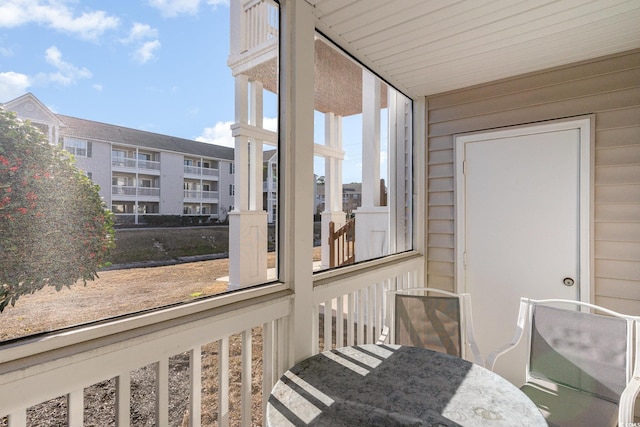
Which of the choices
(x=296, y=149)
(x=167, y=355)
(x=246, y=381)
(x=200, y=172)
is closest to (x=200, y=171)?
(x=200, y=172)

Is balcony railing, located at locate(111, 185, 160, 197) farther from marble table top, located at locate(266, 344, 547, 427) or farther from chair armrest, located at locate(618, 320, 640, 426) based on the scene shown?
chair armrest, located at locate(618, 320, 640, 426)

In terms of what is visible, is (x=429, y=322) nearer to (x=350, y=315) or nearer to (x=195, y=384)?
(x=350, y=315)

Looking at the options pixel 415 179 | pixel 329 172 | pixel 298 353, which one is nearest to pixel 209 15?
pixel 329 172

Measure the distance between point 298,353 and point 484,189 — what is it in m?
2.13

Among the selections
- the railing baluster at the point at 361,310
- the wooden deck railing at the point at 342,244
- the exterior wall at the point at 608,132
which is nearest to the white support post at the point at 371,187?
the wooden deck railing at the point at 342,244

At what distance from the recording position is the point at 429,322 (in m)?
1.97

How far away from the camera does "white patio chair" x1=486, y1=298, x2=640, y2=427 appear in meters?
1.49

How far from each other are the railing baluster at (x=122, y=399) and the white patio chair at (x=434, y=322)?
1362 millimetres

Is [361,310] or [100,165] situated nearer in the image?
[100,165]

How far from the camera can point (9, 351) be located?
0.77 m

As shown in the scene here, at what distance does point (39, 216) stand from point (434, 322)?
2011 millimetres

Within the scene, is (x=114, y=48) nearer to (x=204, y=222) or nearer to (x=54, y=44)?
(x=54, y=44)

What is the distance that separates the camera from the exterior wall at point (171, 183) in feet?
3.78

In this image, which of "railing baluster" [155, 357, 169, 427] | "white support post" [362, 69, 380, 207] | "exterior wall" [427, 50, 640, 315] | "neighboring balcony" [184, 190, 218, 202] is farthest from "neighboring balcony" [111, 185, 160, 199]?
"exterior wall" [427, 50, 640, 315]
